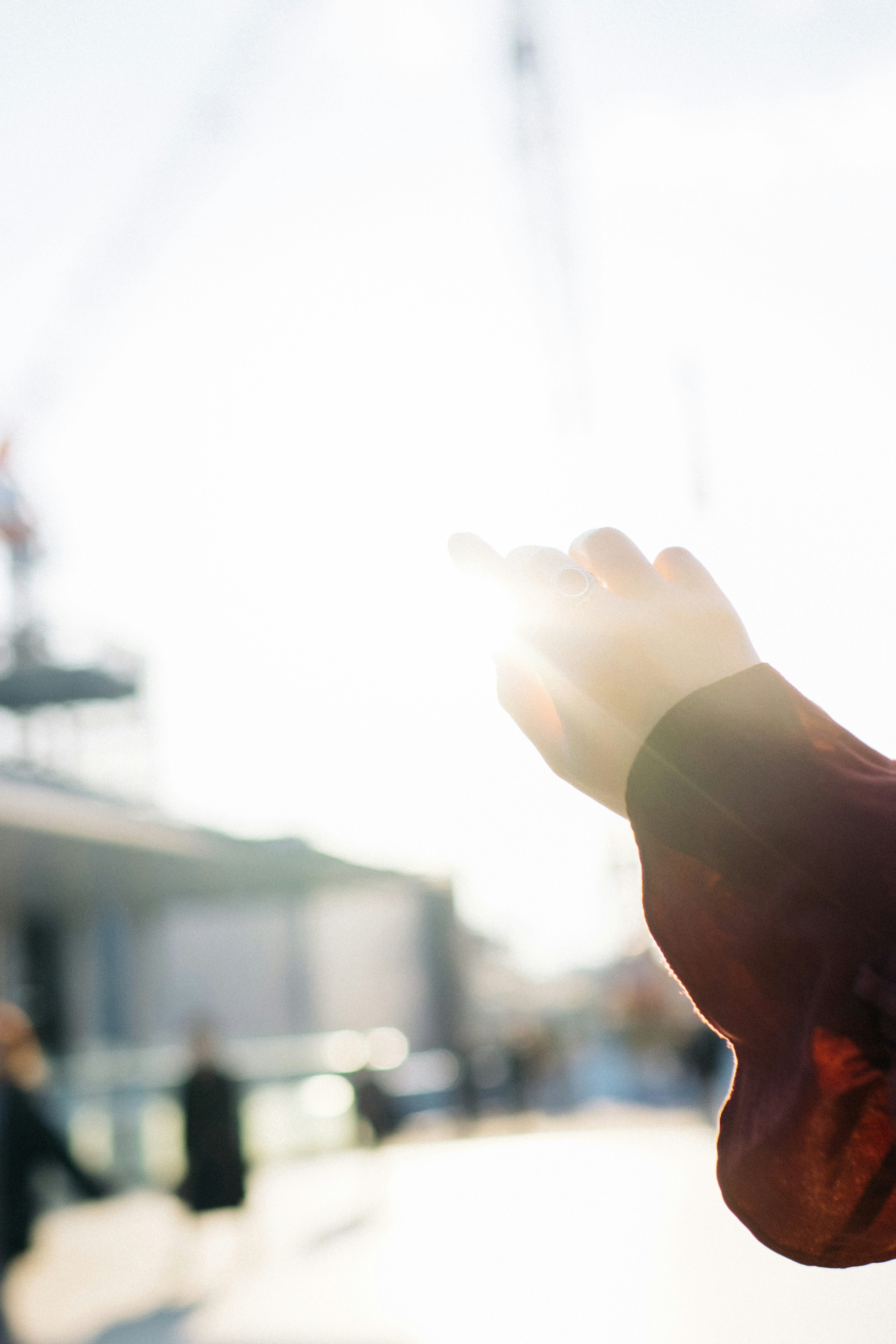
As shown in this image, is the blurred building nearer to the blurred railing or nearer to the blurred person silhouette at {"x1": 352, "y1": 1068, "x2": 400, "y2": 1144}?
the blurred railing

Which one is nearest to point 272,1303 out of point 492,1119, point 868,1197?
point 868,1197

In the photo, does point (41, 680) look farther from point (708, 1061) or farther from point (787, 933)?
point (787, 933)

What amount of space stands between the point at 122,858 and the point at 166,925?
15073 mm

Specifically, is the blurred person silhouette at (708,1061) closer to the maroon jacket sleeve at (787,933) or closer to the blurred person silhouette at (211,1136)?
the blurred person silhouette at (211,1136)

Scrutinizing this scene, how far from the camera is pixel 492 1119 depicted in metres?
32.0

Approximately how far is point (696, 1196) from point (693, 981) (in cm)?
1521

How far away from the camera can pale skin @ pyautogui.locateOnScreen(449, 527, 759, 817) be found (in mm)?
1012

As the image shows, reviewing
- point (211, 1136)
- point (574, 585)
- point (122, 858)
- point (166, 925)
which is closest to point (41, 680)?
point (166, 925)

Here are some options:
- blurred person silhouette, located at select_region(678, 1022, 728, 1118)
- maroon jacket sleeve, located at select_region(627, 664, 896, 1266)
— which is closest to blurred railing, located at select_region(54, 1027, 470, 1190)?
blurred person silhouette, located at select_region(678, 1022, 728, 1118)

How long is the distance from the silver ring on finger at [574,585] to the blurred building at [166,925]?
1429 centimetres

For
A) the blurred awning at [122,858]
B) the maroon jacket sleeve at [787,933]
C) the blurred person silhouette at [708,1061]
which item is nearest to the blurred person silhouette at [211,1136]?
the blurred awning at [122,858]

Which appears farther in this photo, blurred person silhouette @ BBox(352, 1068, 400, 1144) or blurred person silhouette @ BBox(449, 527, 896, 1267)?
blurred person silhouette @ BBox(352, 1068, 400, 1144)

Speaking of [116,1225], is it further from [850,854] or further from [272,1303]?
[850,854]

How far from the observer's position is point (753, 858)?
98 cm
